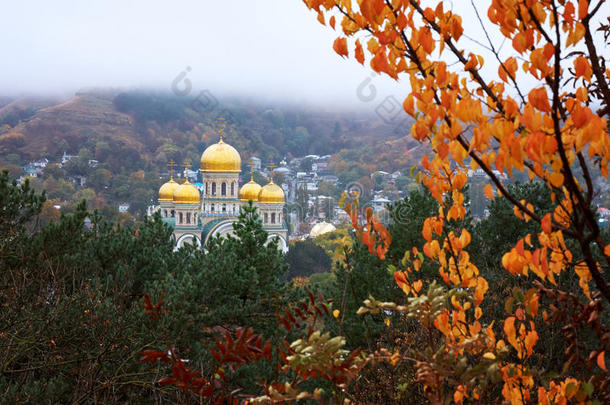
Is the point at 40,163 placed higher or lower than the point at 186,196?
higher

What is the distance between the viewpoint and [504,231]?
1226cm

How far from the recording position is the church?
112 feet

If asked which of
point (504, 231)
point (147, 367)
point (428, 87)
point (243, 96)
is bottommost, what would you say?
→ point (147, 367)

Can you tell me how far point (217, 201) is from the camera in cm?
3512

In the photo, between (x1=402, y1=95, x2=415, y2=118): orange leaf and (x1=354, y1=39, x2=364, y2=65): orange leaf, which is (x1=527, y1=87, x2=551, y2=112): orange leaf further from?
(x1=354, y1=39, x2=364, y2=65): orange leaf

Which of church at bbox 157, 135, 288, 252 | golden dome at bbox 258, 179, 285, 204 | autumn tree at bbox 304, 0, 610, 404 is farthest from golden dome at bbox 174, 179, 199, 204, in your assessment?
autumn tree at bbox 304, 0, 610, 404

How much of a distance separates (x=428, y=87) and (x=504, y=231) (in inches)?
439

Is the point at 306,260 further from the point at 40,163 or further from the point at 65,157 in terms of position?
the point at 65,157

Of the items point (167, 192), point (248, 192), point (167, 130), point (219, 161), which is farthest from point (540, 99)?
point (167, 130)

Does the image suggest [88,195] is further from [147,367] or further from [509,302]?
[509,302]

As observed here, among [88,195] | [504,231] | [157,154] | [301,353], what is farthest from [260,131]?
[301,353]

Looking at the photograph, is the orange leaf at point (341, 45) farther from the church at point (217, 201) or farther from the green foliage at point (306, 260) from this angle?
the church at point (217, 201)

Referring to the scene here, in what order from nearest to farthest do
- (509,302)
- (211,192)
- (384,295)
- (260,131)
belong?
(509,302) < (384,295) < (211,192) < (260,131)

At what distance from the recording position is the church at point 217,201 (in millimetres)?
34075
